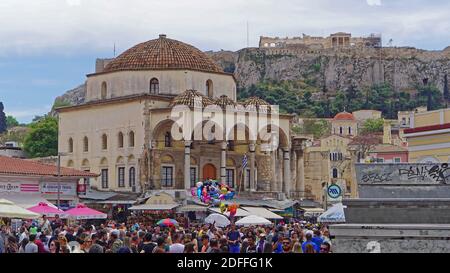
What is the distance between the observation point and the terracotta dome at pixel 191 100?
167 ft

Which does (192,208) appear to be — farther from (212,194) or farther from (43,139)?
(43,139)

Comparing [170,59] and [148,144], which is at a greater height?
[170,59]

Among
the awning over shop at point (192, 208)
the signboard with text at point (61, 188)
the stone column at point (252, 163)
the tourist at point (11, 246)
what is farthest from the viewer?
the stone column at point (252, 163)

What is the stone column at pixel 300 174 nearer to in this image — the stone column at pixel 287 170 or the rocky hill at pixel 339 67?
the stone column at pixel 287 170

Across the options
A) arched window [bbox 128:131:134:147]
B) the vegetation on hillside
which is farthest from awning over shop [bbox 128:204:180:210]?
the vegetation on hillside

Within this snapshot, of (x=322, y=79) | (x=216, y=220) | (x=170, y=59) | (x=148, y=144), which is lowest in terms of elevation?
(x=216, y=220)

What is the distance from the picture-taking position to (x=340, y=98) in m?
175

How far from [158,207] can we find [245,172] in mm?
12030

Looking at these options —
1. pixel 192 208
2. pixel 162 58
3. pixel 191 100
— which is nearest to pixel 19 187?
pixel 192 208

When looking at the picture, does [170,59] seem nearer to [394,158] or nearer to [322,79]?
[394,158]

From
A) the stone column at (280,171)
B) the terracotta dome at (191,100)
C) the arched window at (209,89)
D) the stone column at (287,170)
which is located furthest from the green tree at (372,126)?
the terracotta dome at (191,100)

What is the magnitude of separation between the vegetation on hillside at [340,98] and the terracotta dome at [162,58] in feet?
346
